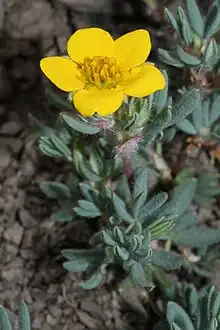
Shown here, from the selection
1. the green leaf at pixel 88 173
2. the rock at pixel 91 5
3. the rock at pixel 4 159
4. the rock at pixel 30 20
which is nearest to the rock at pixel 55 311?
the green leaf at pixel 88 173

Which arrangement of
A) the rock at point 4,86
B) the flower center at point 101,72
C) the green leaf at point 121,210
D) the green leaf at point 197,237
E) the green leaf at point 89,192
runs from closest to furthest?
the flower center at point 101,72
the green leaf at point 121,210
the green leaf at point 89,192
the green leaf at point 197,237
the rock at point 4,86

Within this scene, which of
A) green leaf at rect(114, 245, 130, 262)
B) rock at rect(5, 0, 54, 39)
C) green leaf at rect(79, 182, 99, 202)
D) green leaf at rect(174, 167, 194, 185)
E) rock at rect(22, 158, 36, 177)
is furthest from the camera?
rock at rect(5, 0, 54, 39)

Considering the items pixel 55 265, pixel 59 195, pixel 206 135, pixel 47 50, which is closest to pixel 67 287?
pixel 55 265

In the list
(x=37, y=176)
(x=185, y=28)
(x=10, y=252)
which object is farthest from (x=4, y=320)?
(x=185, y=28)

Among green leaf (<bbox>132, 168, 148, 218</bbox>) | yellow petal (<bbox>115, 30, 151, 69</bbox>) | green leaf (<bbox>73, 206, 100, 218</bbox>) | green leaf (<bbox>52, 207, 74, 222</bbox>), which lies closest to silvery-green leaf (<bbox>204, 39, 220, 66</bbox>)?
yellow petal (<bbox>115, 30, 151, 69</bbox>)

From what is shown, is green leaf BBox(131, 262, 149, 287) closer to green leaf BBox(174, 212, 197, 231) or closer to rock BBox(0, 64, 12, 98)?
green leaf BBox(174, 212, 197, 231)

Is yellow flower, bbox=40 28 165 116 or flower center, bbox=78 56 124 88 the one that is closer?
yellow flower, bbox=40 28 165 116

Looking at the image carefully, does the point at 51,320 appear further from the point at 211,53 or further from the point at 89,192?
the point at 211,53

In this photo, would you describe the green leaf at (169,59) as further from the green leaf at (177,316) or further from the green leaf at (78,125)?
the green leaf at (177,316)
